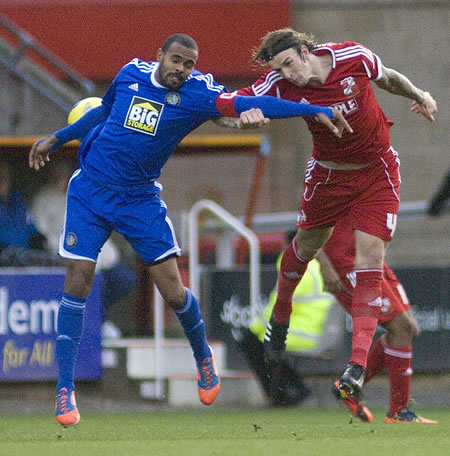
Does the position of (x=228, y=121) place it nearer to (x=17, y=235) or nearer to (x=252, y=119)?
(x=252, y=119)

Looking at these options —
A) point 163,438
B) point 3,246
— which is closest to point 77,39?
point 3,246

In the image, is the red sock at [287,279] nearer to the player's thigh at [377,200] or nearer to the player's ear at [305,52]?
the player's thigh at [377,200]

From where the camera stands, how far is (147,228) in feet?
25.4

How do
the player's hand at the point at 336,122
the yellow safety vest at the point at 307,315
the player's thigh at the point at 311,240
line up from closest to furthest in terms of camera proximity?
the player's hand at the point at 336,122 → the player's thigh at the point at 311,240 → the yellow safety vest at the point at 307,315

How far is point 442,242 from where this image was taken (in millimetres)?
18391

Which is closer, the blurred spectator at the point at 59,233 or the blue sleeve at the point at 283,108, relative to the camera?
the blue sleeve at the point at 283,108

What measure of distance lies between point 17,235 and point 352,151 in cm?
521

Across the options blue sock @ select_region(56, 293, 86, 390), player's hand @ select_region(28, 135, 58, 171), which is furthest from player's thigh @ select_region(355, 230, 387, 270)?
player's hand @ select_region(28, 135, 58, 171)

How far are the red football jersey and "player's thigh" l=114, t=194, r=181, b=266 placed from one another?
3.05 feet

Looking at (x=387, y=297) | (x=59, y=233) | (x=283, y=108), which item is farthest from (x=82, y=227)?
(x=59, y=233)

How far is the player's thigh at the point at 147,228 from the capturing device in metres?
7.70

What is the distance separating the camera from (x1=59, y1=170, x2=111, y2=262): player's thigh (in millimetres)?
7555

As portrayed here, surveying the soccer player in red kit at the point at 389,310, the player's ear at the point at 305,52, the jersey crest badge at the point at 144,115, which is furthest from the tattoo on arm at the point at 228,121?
the soccer player in red kit at the point at 389,310

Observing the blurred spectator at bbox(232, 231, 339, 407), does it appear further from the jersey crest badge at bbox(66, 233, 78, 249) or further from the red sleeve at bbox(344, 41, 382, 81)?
the jersey crest badge at bbox(66, 233, 78, 249)
